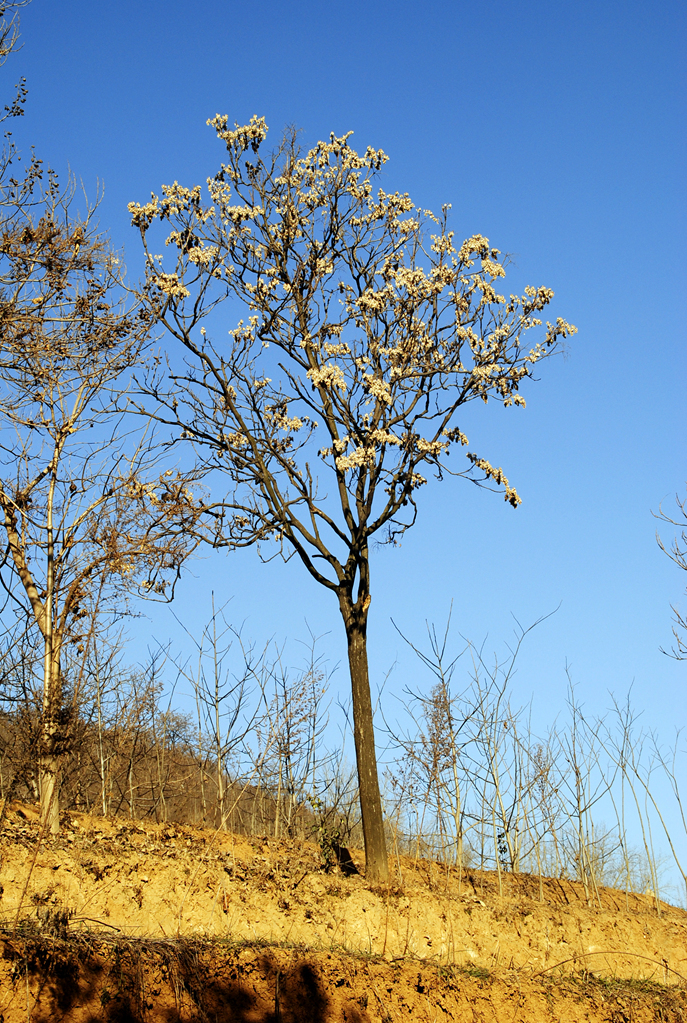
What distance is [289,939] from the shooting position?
33.7 ft

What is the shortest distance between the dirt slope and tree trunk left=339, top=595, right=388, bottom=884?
1.36ft

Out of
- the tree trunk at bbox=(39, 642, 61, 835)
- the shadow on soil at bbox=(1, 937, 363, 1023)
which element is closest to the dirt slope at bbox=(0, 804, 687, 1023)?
the shadow on soil at bbox=(1, 937, 363, 1023)

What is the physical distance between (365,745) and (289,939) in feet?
10.00

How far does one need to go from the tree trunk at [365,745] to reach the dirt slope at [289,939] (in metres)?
0.41

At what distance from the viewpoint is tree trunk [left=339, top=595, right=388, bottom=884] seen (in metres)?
12.2

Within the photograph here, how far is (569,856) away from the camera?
14.3 meters

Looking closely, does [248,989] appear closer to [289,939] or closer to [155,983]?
[155,983]

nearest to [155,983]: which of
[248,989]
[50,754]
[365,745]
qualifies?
[248,989]

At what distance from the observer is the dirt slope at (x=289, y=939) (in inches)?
291

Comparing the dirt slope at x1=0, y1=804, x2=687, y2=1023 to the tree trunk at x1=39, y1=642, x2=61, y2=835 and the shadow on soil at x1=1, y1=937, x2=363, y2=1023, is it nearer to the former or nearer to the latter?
the shadow on soil at x1=1, y1=937, x2=363, y2=1023

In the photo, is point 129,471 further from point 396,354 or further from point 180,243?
point 396,354

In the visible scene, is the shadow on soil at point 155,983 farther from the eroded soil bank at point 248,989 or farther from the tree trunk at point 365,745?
the tree trunk at point 365,745

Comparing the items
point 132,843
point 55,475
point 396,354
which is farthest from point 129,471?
point 132,843

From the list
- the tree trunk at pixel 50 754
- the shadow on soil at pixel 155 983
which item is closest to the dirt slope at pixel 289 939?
the shadow on soil at pixel 155 983
